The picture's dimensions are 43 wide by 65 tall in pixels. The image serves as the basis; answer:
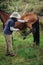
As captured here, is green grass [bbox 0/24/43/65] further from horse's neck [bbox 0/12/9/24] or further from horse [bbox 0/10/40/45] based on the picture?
horse's neck [bbox 0/12/9/24]

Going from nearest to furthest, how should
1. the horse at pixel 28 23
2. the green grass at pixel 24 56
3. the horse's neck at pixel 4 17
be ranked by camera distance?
1. the green grass at pixel 24 56
2. the horse at pixel 28 23
3. the horse's neck at pixel 4 17

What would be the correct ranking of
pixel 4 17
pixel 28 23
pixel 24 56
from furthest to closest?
pixel 4 17, pixel 28 23, pixel 24 56

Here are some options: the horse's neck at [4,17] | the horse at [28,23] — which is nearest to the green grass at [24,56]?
the horse at [28,23]

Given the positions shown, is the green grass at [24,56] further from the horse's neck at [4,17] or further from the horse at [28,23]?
the horse's neck at [4,17]

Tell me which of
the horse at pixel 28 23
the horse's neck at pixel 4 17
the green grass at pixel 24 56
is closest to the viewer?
the green grass at pixel 24 56

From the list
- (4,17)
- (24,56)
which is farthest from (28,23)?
(24,56)

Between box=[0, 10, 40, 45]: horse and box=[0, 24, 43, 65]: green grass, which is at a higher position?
box=[0, 10, 40, 45]: horse

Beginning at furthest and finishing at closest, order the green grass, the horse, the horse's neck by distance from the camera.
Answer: the horse's neck
the horse
the green grass

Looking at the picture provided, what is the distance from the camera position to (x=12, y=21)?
9.93 meters

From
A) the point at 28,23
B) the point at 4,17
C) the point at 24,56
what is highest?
the point at 4,17

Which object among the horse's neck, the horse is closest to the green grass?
the horse

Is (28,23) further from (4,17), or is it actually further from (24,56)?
(24,56)

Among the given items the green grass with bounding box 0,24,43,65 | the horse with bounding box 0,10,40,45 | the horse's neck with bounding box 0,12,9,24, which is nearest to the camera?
the green grass with bounding box 0,24,43,65

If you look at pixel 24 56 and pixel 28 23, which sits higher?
pixel 28 23
